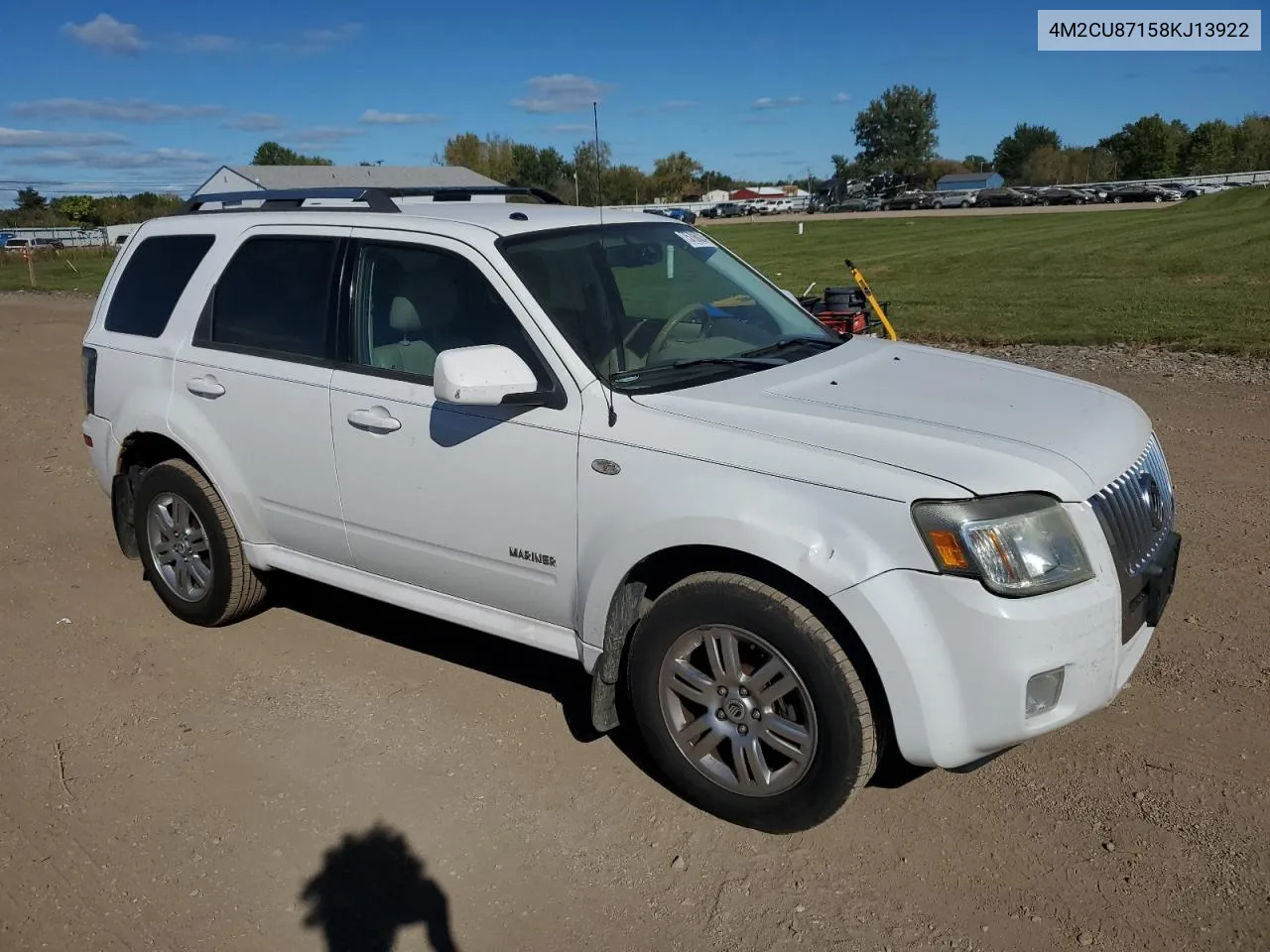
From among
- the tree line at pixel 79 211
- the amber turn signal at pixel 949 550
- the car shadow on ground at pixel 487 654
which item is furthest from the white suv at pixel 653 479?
the tree line at pixel 79 211

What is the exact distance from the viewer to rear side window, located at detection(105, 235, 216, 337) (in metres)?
5.15

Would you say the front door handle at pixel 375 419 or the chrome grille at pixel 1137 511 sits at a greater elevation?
the front door handle at pixel 375 419

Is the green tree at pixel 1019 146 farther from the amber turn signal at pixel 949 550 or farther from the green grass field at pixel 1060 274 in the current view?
the amber turn signal at pixel 949 550

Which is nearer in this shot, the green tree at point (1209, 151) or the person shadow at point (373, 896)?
the person shadow at point (373, 896)

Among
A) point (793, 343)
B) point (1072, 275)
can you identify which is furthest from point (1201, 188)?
point (793, 343)

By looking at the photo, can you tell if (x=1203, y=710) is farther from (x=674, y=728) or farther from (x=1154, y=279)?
(x=1154, y=279)

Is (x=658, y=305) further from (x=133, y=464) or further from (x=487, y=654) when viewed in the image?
(x=133, y=464)

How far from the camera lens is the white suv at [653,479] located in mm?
3072

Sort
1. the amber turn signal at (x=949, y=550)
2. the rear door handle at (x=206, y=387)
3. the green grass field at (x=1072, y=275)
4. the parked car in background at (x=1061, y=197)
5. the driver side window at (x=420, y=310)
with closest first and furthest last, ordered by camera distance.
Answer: the amber turn signal at (x=949, y=550) < the driver side window at (x=420, y=310) < the rear door handle at (x=206, y=387) < the green grass field at (x=1072, y=275) < the parked car in background at (x=1061, y=197)

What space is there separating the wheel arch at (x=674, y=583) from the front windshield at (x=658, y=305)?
2.07 feet

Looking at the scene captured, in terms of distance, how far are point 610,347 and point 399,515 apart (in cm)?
109

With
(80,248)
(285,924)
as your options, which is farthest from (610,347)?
(80,248)

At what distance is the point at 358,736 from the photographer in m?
4.26

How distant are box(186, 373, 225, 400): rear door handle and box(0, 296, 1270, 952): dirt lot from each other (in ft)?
4.01
